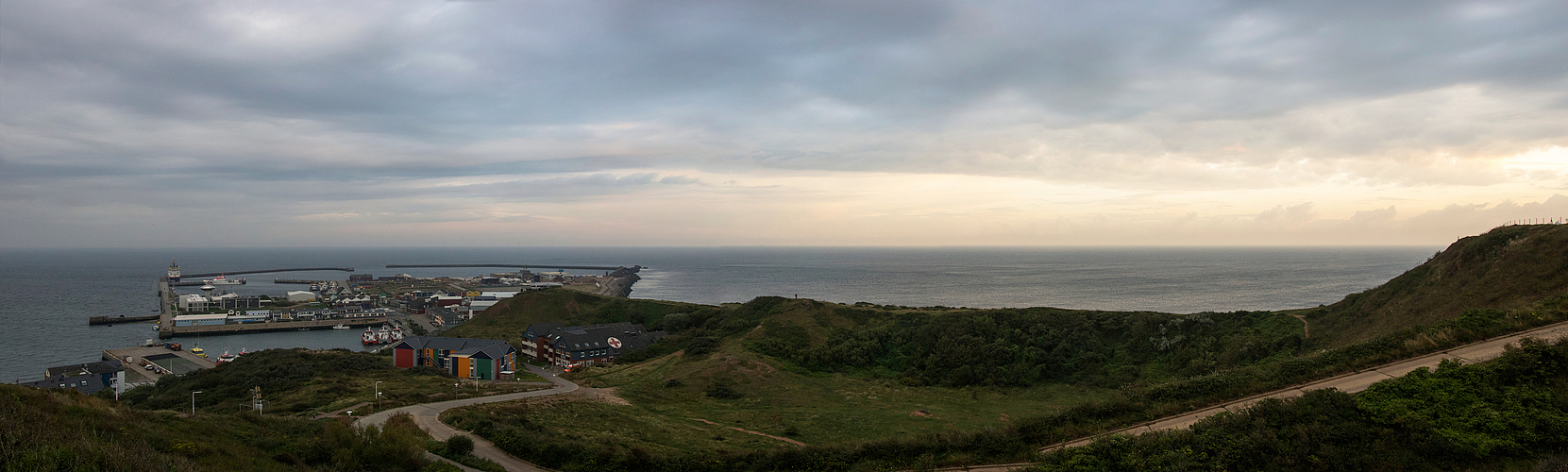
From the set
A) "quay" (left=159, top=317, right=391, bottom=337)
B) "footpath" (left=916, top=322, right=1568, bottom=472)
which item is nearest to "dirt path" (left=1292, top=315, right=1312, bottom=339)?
"footpath" (left=916, top=322, right=1568, bottom=472)

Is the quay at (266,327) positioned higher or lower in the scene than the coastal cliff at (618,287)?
lower

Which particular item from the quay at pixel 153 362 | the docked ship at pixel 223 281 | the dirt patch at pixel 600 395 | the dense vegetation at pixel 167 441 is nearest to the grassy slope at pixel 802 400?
the dirt patch at pixel 600 395

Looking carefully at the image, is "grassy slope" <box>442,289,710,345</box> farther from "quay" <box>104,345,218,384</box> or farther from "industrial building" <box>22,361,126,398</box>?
"industrial building" <box>22,361,126,398</box>

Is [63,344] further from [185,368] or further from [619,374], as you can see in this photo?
[619,374]

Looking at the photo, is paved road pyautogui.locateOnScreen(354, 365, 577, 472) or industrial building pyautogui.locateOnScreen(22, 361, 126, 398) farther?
industrial building pyautogui.locateOnScreen(22, 361, 126, 398)

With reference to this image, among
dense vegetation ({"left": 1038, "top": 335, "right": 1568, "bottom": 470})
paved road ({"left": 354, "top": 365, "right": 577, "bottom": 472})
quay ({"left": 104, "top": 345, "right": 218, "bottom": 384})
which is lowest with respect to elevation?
quay ({"left": 104, "top": 345, "right": 218, "bottom": 384})

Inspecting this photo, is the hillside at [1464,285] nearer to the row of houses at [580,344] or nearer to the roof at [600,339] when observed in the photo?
the roof at [600,339]

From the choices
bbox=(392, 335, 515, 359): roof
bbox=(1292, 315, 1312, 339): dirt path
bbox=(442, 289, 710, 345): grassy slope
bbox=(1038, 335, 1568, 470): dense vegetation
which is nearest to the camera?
bbox=(1038, 335, 1568, 470): dense vegetation
